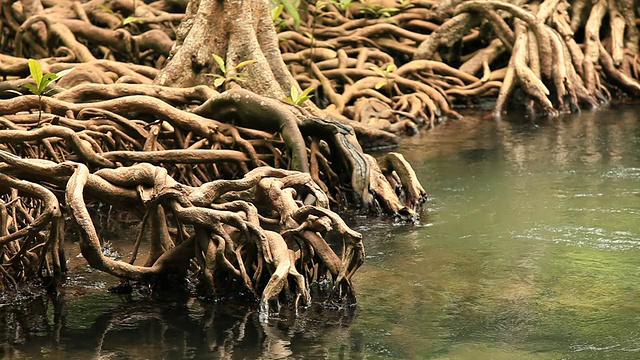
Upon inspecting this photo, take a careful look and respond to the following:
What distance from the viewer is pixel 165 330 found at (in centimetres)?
723

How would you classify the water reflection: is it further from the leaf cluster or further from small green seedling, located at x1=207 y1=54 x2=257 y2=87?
small green seedling, located at x1=207 y1=54 x2=257 y2=87

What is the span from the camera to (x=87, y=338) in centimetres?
707

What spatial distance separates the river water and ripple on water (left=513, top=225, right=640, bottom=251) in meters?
0.02

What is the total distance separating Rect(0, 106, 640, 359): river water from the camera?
6.85 meters

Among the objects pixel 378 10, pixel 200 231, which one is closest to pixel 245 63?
pixel 200 231

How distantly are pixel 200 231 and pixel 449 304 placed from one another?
1.66m

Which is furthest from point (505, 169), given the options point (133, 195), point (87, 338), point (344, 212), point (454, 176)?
point (87, 338)

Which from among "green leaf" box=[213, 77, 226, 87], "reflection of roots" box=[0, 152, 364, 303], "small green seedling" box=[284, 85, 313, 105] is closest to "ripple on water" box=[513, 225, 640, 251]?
"reflection of roots" box=[0, 152, 364, 303]

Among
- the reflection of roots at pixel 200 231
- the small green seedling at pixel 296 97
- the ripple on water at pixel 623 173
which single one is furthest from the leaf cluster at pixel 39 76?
the ripple on water at pixel 623 173

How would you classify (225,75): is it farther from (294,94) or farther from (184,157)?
(184,157)

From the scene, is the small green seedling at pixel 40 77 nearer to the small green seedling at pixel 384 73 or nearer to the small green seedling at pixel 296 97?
the small green seedling at pixel 296 97

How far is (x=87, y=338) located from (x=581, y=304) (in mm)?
3100

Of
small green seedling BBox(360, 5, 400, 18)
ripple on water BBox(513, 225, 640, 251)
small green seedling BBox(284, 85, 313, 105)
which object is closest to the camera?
ripple on water BBox(513, 225, 640, 251)

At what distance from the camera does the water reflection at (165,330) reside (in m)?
6.80
